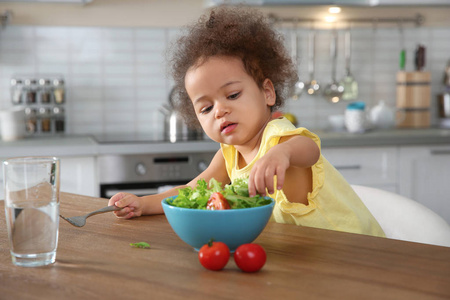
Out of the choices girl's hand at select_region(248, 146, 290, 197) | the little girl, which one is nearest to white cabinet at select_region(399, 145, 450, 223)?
the little girl

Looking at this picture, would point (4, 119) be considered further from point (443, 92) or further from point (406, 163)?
point (443, 92)

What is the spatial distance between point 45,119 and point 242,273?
2505 millimetres

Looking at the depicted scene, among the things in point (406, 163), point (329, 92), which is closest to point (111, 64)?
point (329, 92)

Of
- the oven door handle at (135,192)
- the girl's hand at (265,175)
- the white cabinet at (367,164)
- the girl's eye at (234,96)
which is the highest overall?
the girl's eye at (234,96)

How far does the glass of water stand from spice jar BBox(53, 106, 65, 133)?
231cm

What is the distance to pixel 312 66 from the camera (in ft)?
11.0

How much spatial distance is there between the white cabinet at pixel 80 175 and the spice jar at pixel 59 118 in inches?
21.9

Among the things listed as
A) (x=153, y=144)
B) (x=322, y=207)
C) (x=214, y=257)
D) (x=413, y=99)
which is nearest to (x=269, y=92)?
(x=322, y=207)

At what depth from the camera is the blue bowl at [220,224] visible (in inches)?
32.8

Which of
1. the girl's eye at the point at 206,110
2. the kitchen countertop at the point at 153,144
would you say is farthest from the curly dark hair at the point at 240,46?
the kitchen countertop at the point at 153,144

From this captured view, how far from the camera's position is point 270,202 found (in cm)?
90

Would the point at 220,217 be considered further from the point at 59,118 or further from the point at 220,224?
the point at 59,118

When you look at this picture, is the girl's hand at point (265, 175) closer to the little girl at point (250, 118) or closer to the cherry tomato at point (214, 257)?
the cherry tomato at point (214, 257)

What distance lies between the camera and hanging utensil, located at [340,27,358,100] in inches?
134
